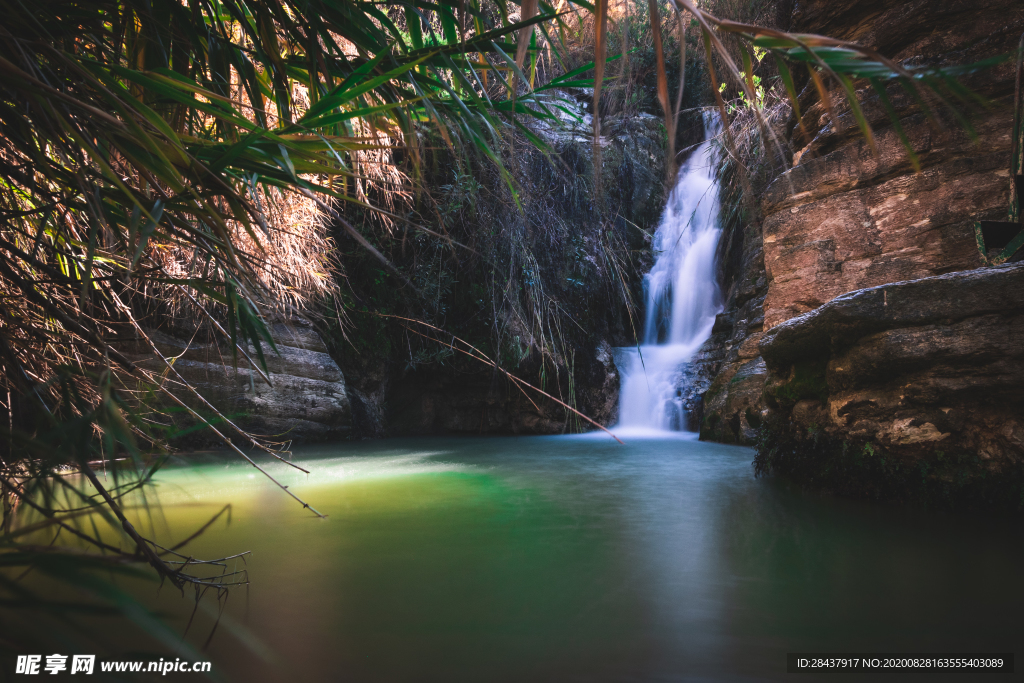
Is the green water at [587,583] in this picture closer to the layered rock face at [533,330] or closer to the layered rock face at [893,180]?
the layered rock face at [893,180]

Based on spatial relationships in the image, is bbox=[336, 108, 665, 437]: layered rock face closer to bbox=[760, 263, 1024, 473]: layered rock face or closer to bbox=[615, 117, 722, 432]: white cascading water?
bbox=[615, 117, 722, 432]: white cascading water

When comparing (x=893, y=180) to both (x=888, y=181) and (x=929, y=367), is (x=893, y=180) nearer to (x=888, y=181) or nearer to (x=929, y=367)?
(x=888, y=181)

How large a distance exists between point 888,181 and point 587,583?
462 centimetres

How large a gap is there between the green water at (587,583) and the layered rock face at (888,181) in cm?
115

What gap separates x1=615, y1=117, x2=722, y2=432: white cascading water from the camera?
8.30 m

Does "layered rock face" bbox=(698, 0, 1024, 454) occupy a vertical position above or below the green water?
above

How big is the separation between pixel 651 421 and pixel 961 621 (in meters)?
6.40

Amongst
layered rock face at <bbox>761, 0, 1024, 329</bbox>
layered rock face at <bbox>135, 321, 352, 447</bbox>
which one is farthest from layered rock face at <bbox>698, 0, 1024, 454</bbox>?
layered rock face at <bbox>135, 321, 352, 447</bbox>

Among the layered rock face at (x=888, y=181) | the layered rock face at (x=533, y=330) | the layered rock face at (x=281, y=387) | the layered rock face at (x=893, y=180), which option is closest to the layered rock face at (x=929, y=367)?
the layered rock face at (x=888, y=181)

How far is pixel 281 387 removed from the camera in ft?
21.6

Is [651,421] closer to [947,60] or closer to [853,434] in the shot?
[853,434]

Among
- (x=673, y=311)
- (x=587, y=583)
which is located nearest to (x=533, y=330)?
(x=673, y=311)

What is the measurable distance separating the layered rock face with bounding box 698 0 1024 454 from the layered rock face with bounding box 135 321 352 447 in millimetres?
4821

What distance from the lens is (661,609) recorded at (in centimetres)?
198
